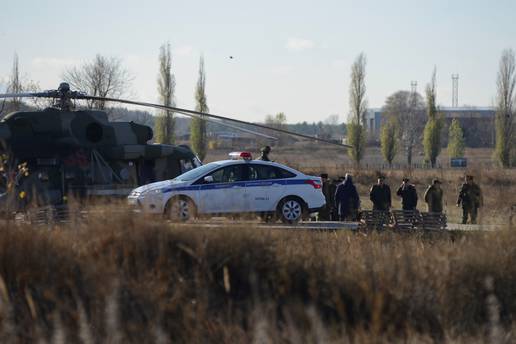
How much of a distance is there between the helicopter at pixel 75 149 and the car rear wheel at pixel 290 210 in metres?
2.50

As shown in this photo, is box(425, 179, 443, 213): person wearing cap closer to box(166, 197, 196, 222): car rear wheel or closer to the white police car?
the white police car

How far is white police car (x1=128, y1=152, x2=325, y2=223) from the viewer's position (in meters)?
17.1

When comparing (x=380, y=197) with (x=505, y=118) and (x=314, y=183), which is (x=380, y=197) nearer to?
(x=314, y=183)

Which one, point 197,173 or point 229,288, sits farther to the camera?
point 197,173

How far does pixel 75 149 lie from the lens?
21.0 m

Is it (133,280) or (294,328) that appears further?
(133,280)

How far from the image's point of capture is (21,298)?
11117 millimetres

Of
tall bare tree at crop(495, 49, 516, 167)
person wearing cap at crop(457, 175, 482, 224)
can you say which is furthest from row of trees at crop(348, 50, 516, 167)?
person wearing cap at crop(457, 175, 482, 224)

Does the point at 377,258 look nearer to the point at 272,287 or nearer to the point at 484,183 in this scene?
the point at 272,287

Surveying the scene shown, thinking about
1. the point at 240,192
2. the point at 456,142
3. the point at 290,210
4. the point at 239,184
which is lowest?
the point at 290,210

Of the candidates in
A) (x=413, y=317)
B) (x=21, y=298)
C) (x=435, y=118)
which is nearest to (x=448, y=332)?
(x=413, y=317)

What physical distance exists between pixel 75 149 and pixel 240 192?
5487mm

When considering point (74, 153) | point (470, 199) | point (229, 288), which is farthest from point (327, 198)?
point (229, 288)

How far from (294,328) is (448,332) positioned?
2.02m
